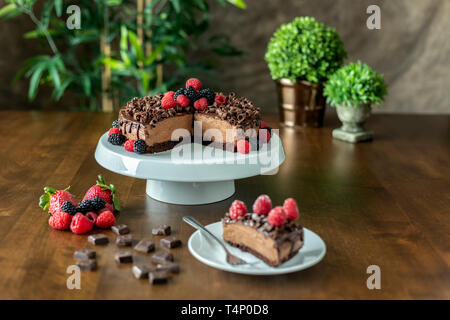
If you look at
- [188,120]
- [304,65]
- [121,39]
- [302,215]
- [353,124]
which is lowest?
[302,215]

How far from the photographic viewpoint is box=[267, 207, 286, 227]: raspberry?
1277 mm

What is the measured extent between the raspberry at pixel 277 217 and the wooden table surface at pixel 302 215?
4.9 inches

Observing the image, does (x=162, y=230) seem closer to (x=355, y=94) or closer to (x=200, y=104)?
(x=200, y=104)

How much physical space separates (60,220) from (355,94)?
1.50 m

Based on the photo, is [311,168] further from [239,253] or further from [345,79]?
[239,253]

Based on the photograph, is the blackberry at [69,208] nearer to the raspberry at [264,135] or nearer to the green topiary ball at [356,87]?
the raspberry at [264,135]

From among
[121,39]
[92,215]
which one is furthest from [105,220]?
[121,39]

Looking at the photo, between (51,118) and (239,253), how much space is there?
195cm

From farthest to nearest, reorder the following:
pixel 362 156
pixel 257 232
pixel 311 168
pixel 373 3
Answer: pixel 373 3 < pixel 362 156 < pixel 311 168 < pixel 257 232

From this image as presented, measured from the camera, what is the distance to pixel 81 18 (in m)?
3.73

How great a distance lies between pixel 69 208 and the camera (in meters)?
1.52

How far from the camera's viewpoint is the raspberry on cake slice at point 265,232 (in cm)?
126
